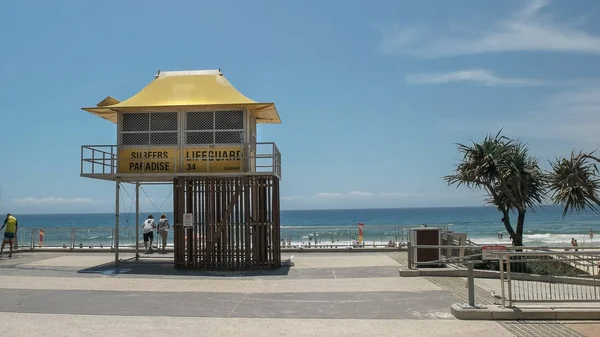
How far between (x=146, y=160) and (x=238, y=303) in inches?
342

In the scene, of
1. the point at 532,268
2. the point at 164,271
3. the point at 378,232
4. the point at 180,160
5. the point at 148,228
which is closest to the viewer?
the point at 532,268

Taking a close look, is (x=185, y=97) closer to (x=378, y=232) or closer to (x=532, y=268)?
(x=532, y=268)

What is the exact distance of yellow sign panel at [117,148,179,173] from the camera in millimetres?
19141

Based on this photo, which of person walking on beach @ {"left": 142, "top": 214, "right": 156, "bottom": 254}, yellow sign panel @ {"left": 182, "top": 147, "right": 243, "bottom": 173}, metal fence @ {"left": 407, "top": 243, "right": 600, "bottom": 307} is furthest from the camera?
person walking on beach @ {"left": 142, "top": 214, "right": 156, "bottom": 254}

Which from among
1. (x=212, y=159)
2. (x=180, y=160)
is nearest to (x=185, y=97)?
(x=180, y=160)

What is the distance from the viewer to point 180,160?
62.2 ft

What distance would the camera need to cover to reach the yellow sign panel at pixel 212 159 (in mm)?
18875

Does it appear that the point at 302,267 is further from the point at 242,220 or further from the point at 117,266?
the point at 117,266

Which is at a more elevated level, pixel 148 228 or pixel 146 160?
pixel 146 160

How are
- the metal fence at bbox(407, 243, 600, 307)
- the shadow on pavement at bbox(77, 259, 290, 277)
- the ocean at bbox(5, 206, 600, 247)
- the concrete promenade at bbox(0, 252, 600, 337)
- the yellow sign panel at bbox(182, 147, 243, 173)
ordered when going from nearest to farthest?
the concrete promenade at bbox(0, 252, 600, 337), the metal fence at bbox(407, 243, 600, 307), the shadow on pavement at bbox(77, 259, 290, 277), the yellow sign panel at bbox(182, 147, 243, 173), the ocean at bbox(5, 206, 600, 247)

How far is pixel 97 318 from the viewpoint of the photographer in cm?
1050

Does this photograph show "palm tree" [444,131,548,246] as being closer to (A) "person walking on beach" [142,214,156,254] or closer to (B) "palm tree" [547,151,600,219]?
(B) "palm tree" [547,151,600,219]

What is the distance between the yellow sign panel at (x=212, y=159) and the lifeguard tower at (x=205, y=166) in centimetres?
Answer: 3

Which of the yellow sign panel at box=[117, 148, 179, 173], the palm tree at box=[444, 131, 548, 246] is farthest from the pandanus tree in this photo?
the yellow sign panel at box=[117, 148, 179, 173]
